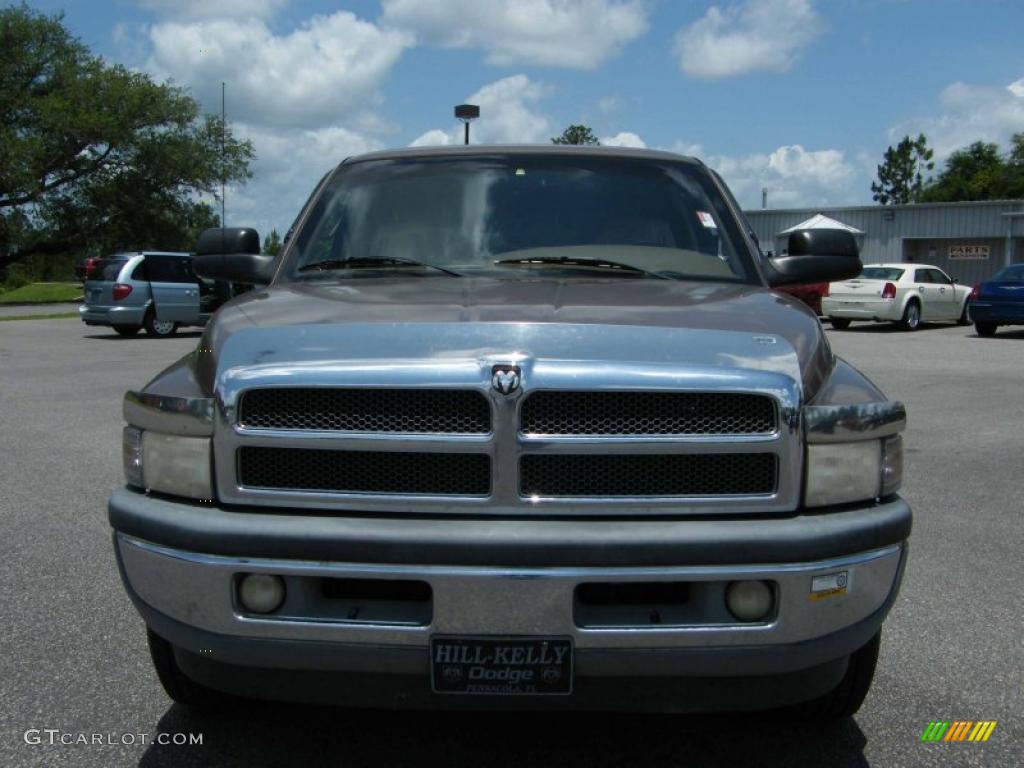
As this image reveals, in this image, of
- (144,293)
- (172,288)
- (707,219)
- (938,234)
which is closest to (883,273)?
(172,288)

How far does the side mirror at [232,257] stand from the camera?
4246mm

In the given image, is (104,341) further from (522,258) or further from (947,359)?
(522,258)

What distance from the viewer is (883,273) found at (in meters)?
24.3

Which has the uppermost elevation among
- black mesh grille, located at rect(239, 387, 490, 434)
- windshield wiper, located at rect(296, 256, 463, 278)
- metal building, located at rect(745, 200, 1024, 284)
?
metal building, located at rect(745, 200, 1024, 284)

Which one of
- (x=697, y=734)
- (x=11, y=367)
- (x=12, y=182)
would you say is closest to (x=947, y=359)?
(x=11, y=367)

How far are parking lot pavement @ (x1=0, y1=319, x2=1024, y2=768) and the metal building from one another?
118 ft

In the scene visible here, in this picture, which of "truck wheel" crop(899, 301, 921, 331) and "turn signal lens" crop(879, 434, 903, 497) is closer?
"turn signal lens" crop(879, 434, 903, 497)

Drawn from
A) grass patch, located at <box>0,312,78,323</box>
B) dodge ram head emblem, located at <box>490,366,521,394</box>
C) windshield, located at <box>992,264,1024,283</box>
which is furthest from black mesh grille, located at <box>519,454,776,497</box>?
grass patch, located at <box>0,312,78,323</box>

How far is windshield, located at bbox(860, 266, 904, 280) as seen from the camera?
2416 centimetres

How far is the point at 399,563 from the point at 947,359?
15.8m

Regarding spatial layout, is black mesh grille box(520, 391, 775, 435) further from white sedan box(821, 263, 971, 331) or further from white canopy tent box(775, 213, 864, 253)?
white canopy tent box(775, 213, 864, 253)

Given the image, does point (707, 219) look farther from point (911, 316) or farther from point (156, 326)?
point (911, 316)

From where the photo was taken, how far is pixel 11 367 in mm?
15836

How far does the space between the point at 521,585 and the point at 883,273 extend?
23.5 metres
